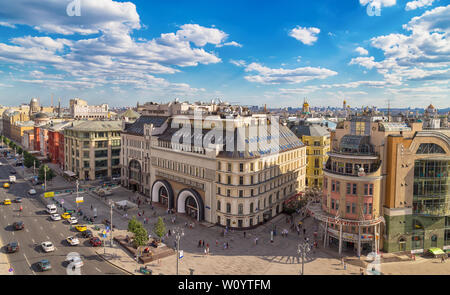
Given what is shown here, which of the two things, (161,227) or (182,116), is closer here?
(161,227)

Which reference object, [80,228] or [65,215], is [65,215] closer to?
[65,215]

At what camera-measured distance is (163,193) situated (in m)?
85.8

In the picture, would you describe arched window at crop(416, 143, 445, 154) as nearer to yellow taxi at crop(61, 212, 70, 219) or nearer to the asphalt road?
the asphalt road

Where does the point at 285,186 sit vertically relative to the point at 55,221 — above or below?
above

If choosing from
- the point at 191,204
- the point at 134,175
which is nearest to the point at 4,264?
the point at 191,204

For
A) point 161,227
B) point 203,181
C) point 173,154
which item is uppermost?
point 173,154

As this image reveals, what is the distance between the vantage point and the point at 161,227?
5806cm

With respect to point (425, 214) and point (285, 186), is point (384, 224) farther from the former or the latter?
point (285, 186)

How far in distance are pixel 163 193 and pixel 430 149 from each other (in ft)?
205

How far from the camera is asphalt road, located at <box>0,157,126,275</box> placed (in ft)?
166

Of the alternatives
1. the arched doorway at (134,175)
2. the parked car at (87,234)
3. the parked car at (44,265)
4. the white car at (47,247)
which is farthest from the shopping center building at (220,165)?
the parked car at (44,265)

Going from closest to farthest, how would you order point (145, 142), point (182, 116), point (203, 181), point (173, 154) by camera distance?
point (203, 181), point (173, 154), point (182, 116), point (145, 142)
